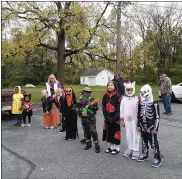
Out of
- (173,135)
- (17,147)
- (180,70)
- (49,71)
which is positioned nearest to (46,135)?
(17,147)

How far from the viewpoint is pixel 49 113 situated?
880 centimetres

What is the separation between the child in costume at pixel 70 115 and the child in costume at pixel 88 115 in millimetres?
889

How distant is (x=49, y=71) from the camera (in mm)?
49219

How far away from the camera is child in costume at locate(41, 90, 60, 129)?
8.78 meters

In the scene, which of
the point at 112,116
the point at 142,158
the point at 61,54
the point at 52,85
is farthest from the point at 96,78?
the point at 142,158

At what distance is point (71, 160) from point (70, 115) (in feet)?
6.09

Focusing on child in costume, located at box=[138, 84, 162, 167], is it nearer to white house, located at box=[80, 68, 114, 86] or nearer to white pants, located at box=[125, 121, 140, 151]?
white pants, located at box=[125, 121, 140, 151]

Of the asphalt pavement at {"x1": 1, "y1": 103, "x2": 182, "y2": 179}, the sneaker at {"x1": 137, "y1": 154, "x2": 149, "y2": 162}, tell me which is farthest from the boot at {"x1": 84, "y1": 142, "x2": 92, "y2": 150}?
the sneaker at {"x1": 137, "y1": 154, "x2": 149, "y2": 162}

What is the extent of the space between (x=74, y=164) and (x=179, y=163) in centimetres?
202

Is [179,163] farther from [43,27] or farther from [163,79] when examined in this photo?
[43,27]

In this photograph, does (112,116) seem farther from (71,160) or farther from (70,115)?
(70,115)

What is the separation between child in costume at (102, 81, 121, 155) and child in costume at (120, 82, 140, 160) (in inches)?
7.2

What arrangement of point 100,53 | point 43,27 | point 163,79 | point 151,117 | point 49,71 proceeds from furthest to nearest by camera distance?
point 49,71
point 100,53
point 43,27
point 163,79
point 151,117

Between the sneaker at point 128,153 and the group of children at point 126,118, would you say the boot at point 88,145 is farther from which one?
the sneaker at point 128,153
